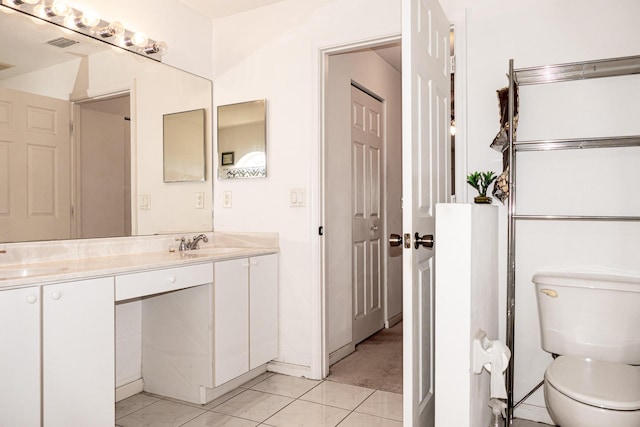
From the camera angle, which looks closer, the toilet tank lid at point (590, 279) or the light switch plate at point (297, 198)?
the toilet tank lid at point (590, 279)

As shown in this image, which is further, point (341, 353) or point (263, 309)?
point (341, 353)

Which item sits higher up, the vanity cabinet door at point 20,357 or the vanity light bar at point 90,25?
the vanity light bar at point 90,25

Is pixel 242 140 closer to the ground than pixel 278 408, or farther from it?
farther from it

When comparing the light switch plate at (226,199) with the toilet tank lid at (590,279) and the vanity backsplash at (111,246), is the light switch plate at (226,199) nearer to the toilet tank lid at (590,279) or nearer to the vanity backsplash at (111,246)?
the vanity backsplash at (111,246)

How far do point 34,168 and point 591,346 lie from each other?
265 cm

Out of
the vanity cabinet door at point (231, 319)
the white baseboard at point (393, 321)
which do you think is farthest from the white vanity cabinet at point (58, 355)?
the white baseboard at point (393, 321)

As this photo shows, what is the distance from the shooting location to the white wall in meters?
2.71

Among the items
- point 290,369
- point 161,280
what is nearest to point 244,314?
point 290,369

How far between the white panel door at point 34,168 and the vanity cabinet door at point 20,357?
2.12ft

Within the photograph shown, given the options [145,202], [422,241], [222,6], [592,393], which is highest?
[222,6]

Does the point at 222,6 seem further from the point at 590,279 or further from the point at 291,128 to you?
the point at 590,279

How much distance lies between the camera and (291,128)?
9.20 feet

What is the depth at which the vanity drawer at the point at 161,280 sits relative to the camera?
185 cm

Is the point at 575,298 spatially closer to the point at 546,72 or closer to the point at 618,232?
the point at 618,232
